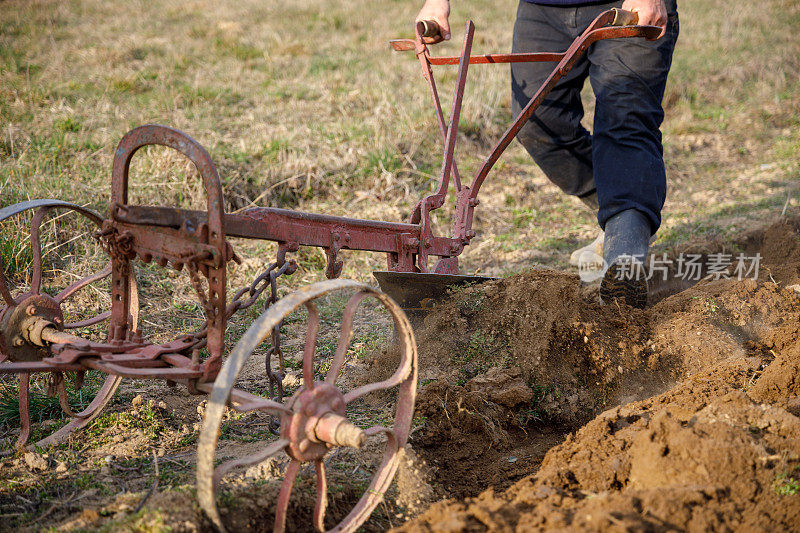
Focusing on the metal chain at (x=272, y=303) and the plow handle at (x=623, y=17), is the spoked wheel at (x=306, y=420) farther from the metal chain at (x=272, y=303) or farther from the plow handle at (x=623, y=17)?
the plow handle at (x=623, y=17)

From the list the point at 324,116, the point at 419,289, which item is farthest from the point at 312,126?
the point at 419,289

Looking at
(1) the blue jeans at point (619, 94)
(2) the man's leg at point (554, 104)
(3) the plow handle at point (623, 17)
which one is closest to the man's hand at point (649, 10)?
(3) the plow handle at point (623, 17)

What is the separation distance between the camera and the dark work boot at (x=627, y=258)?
2928 millimetres

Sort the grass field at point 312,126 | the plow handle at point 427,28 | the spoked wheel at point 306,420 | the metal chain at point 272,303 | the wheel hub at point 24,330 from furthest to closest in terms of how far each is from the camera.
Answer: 1. the grass field at point 312,126
2. the plow handle at point 427,28
3. the wheel hub at point 24,330
4. the metal chain at point 272,303
5. the spoked wheel at point 306,420

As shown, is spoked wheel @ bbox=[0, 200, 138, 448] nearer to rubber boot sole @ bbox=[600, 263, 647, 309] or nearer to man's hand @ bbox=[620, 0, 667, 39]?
rubber boot sole @ bbox=[600, 263, 647, 309]

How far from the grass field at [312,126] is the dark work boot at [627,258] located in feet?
4.91

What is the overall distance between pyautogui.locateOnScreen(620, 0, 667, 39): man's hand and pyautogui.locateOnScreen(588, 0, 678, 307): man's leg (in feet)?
0.63

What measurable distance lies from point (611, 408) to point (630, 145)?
127 cm

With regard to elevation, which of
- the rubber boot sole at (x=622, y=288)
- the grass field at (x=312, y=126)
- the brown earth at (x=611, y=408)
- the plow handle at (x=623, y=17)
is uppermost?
the plow handle at (x=623, y=17)

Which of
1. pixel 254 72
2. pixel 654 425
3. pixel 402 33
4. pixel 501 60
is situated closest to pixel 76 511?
pixel 654 425

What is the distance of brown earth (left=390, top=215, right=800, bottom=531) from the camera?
170cm

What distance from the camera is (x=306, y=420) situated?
6.20ft

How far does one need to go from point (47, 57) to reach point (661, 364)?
709cm

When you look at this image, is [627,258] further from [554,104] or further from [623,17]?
[554,104]
